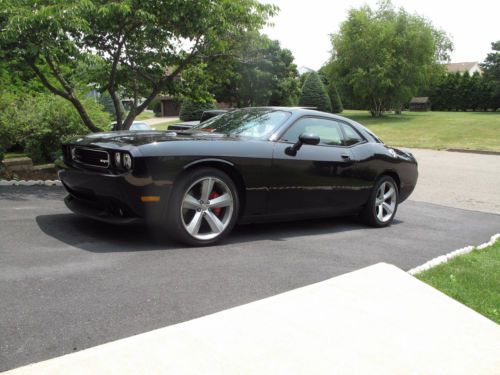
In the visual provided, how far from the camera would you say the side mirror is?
534 centimetres

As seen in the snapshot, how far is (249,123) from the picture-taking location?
574 cm

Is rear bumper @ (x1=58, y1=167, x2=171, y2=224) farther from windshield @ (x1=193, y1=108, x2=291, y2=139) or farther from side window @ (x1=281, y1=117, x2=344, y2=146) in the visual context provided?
side window @ (x1=281, y1=117, x2=344, y2=146)

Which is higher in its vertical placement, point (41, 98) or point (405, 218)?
point (41, 98)

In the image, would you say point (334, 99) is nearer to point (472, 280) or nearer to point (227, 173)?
point (227, 173)

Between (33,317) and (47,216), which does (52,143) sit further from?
(33,317)

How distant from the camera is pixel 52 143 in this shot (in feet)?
32.1

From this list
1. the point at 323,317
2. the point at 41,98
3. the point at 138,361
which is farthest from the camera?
the point at 41,98

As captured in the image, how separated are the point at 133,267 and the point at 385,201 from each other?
4017 millimetres

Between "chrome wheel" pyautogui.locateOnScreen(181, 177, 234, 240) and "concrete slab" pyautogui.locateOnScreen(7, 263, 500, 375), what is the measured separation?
1402 mm

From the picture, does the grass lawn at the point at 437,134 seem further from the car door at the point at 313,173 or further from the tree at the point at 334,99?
the car door at the point at 313,173

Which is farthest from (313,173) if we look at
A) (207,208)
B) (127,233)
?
(127,233)

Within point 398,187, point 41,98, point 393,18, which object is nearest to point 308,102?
point 393,18

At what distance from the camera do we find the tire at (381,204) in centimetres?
659

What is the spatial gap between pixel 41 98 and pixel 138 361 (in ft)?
31.5
